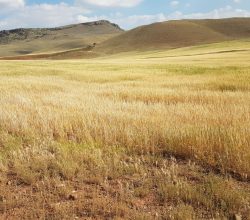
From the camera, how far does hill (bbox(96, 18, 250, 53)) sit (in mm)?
150750

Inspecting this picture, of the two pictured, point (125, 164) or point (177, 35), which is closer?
point (125, 164)

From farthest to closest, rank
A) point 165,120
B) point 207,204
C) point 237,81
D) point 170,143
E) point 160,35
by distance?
point 160,35
point 237,81
point 165,120
point 170,143
point 207,204

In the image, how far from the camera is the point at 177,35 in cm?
16075

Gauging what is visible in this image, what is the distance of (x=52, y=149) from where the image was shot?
8.86 metres

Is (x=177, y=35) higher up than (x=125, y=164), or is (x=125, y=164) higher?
(x=177, y=35)

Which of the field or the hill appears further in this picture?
the hill

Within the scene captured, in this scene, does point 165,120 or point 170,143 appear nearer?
point 170,143

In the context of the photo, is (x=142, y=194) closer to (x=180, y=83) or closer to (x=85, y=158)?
(x=85, y=158)

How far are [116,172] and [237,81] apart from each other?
54.9ft

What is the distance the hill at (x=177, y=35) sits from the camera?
151 meters

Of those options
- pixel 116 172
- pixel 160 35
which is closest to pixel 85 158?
pixel 116 172

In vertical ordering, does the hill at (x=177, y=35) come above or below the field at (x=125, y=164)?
above

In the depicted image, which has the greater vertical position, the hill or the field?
the hill

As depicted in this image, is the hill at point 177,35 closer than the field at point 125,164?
No
